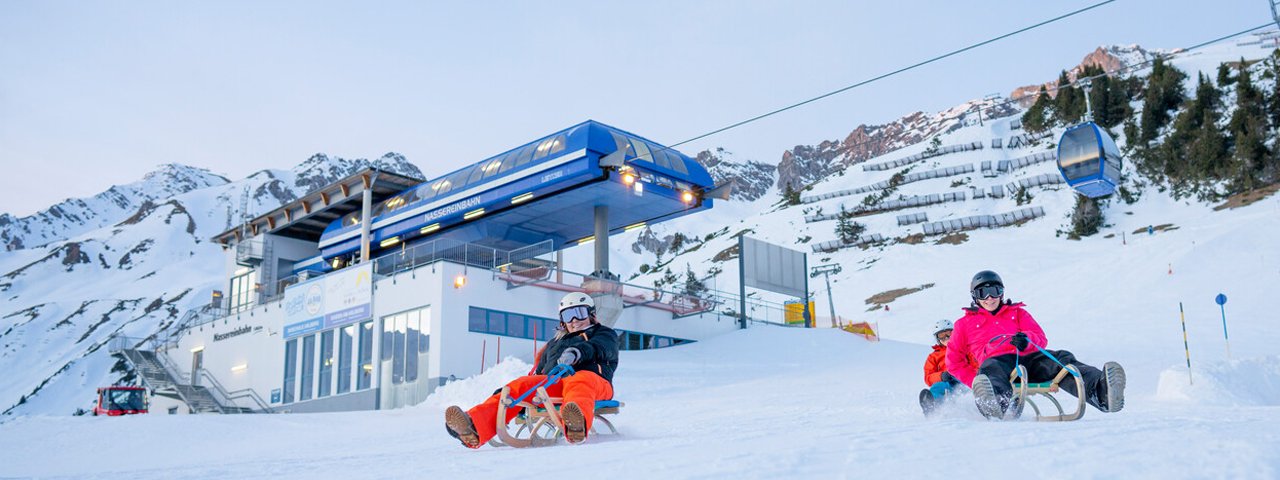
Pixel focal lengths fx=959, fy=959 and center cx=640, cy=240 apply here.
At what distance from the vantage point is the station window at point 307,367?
2998cm

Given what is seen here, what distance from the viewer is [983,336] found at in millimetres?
8039

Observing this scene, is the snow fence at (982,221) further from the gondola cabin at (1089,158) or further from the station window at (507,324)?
the station window at (507,324)

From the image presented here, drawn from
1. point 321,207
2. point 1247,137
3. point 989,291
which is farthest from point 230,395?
point 1247,137

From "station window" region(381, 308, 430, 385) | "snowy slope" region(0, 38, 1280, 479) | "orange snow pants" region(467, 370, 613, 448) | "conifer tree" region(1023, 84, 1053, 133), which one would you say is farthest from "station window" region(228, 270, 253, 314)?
"conifer tree" region(1023, 84, 1053, 133)

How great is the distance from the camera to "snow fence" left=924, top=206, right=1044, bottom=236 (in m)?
59.8

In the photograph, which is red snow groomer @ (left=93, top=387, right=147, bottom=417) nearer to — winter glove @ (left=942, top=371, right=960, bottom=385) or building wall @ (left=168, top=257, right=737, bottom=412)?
building wall @ (left=168, top=257, right=737, bottom=412)

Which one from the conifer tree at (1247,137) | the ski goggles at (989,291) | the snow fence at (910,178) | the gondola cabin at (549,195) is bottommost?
the ski goggles at (989,291)

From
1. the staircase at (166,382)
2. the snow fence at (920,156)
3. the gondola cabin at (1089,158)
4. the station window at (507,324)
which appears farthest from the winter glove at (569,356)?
the snow fence at (920,156)

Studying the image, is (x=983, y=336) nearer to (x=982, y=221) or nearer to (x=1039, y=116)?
(x=982, y=221)

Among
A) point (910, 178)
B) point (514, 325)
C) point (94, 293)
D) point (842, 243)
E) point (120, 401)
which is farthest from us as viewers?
point (94, 293)

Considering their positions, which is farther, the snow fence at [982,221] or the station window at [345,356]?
the snow fence at [982,221]

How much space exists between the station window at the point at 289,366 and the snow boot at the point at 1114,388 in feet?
91.2

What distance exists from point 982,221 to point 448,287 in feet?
148

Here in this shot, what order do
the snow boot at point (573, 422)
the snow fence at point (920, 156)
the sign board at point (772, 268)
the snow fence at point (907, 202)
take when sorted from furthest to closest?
the snow fence at point (920, 156)
the snow fence at point (907, 202)
the sign board at point (772, 268)
the snow boot at point (573, 422)
